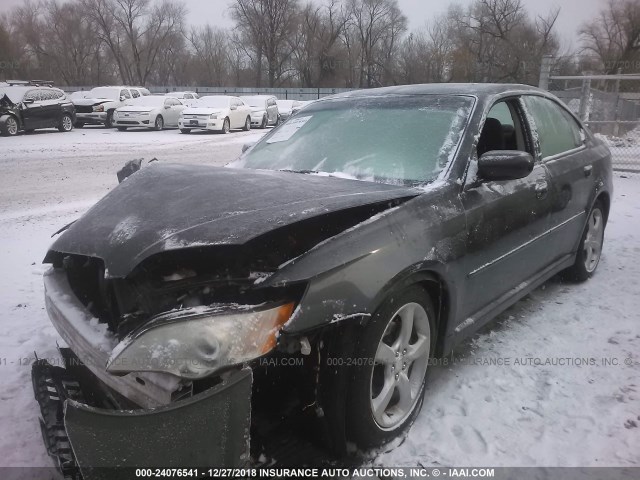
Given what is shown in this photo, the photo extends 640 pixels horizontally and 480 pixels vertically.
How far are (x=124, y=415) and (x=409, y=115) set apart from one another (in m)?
2.34

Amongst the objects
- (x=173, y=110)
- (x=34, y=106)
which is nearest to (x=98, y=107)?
(x=173, y=110)

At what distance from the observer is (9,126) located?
16.2 m

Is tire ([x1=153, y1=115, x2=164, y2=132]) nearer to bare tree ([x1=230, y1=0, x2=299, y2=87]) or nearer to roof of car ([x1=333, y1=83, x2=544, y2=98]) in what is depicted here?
roof of car ([x1=333, y1=83, x2=544, y2=98])

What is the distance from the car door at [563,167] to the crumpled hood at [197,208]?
1540 millimetres

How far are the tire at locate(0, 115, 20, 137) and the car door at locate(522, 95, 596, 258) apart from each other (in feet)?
57.0

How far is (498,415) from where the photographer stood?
2.50 meters

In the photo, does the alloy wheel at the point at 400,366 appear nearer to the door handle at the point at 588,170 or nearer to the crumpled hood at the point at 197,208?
the crumpled hood at the point at 197,208

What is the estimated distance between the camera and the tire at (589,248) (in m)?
4.10

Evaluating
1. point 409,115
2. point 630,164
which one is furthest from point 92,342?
point 630,164

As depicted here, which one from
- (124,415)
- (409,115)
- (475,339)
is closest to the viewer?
(124,415)

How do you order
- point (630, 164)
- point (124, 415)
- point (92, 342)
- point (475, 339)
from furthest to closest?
point (630, 164)
point (475, 339)
point (92, 342)
point (124, 415)

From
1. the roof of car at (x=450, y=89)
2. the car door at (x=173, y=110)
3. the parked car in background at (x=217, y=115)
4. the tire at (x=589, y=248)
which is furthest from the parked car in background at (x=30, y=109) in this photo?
the tire at (x=589, y=248)

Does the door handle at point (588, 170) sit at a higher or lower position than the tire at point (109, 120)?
lower

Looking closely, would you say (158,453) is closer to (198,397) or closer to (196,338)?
(198,397)
